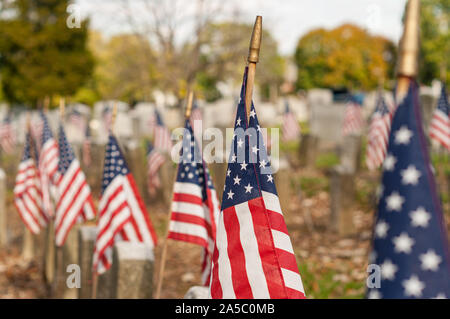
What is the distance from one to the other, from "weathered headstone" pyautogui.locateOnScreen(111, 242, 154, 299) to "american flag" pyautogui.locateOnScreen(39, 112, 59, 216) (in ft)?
8.97

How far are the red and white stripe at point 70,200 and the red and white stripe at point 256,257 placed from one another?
3.17 meters

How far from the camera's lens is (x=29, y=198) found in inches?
296

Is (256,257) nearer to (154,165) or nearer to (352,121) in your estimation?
(154,165)

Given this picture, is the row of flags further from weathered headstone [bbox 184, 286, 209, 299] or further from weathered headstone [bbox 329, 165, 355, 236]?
weathered headstone [bbox 329, 165, 355, 236]

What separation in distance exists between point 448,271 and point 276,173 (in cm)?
707

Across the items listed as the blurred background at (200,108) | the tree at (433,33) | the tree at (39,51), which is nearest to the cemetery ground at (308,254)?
the blurred background at (200,108)

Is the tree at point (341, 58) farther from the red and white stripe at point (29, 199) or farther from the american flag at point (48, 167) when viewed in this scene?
the american flag at point (48, 167)

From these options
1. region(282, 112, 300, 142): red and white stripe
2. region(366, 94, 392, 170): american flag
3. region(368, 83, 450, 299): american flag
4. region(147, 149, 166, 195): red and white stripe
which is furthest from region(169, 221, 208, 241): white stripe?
region(282, 112, 300, 142): red and white stripe

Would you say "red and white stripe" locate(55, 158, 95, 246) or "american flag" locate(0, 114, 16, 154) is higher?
"american flag" locate(0, 114, 16, 154)

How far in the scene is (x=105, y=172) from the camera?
5.44 m

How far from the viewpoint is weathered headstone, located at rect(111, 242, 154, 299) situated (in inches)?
185

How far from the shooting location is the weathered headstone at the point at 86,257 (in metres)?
5.62

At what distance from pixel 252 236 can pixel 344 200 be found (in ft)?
21.4

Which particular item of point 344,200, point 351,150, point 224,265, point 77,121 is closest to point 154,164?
point 344,200
